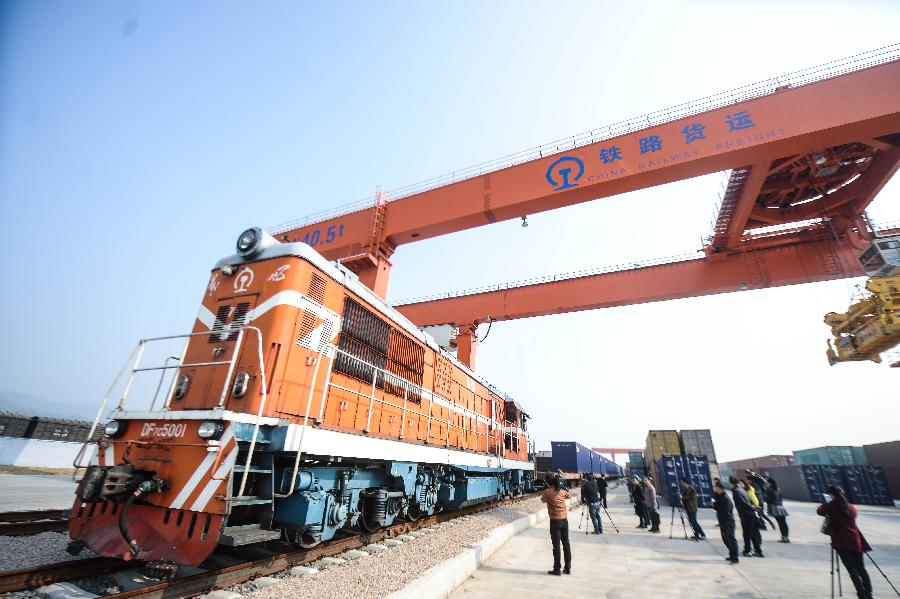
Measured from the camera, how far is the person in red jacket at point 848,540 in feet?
13.9

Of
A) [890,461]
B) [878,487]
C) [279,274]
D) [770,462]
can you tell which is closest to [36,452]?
→ [279,274]

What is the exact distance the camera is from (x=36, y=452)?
17594mm

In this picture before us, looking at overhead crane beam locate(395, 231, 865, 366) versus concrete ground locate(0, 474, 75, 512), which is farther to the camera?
overhead crane beam locate(395, 231, 865, 366)

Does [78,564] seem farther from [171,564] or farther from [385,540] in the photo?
[385,540]

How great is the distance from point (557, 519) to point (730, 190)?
987 centimetres

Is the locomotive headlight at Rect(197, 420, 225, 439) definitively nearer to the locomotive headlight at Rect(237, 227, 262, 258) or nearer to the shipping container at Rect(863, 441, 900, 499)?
the locomotive headlight at Rect(237, 227, 262, 258)

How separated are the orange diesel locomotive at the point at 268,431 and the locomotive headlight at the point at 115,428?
0.02 meters

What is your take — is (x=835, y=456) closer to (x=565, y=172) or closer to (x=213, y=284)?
(x=565, y=172)

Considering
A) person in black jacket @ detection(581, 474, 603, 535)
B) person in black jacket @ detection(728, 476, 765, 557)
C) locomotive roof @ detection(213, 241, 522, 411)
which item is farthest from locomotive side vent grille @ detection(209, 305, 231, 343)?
person in black jacket @ detection(728, 476, 765, 557)

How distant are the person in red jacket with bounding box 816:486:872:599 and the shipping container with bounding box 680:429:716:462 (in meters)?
12.4

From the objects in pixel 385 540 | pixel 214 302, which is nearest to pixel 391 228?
pixel 214 302

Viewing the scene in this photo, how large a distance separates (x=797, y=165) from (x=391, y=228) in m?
10.5

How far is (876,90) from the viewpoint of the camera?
794 cm

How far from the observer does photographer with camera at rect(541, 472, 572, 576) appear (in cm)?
511
